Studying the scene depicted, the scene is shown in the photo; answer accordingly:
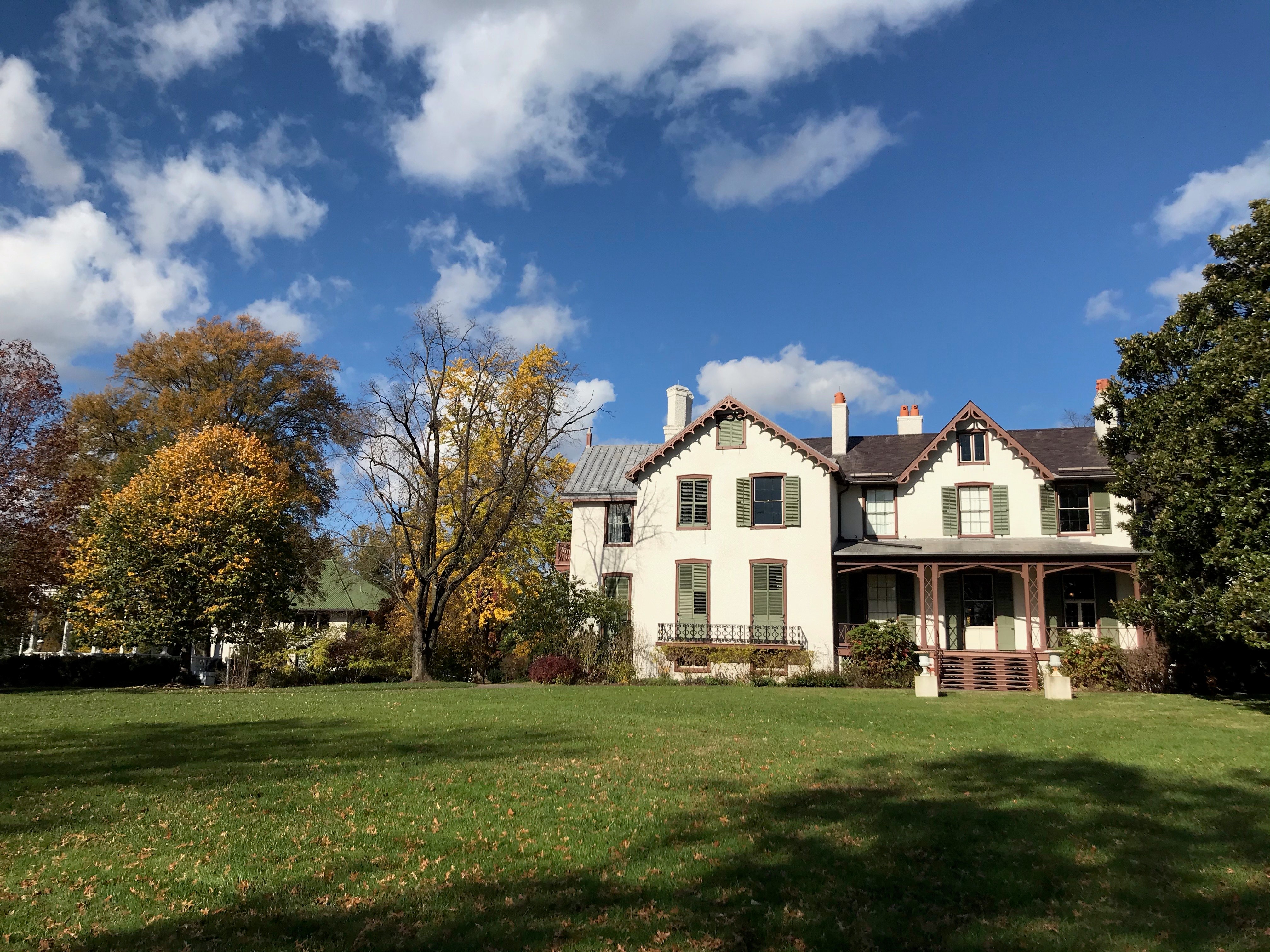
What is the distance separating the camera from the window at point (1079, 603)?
2605 cm

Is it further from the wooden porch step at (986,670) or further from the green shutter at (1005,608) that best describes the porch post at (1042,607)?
the green shutter at (1005,608)

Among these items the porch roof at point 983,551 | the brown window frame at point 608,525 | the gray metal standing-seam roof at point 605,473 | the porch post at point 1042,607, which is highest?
the gray metal standing-seam roof at point 605,473

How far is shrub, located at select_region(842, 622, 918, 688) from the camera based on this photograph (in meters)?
24.4

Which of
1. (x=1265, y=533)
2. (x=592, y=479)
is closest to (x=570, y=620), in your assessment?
(x=592, y=479)

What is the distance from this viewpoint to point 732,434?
1137 inches

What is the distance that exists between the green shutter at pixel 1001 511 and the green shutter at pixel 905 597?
321 centimetres

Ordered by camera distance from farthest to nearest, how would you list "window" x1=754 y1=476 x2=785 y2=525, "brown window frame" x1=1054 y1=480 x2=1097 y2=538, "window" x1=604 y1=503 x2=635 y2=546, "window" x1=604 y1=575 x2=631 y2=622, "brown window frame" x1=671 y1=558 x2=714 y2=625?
"window" x1=604 y1=503 x2=635 y2=546, "window" x1=604 y1=575 x2=631 y2=622, "brown window frame" x1=671 y1=558 x2=714 y2=625, "window" x1=754 y1=476 x2=785 y2=525, "brown window frame" x1=1054 y1=480 x2=1097 y2=538

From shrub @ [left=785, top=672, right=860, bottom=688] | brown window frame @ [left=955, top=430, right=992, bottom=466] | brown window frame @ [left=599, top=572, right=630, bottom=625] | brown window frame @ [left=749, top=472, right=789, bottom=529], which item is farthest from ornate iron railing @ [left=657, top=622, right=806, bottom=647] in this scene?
brown window frame @ [left=955, top=430, right=992, bottom=466]

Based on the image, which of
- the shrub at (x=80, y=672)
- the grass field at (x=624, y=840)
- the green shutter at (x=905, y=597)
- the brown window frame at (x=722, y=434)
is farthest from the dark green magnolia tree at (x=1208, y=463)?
the shrub at (x=80, y=672)

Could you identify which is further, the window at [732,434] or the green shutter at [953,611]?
the window at [732,434]

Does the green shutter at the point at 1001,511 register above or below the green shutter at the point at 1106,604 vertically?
above

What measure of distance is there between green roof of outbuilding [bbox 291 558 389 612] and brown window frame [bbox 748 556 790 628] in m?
20.6

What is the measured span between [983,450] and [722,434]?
8.89m

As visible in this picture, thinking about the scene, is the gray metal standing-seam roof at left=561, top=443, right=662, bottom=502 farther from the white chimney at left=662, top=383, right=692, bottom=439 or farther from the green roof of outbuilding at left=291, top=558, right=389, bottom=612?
the green roof of outbuilding at left=291, top=558, right=389, bottom=612
